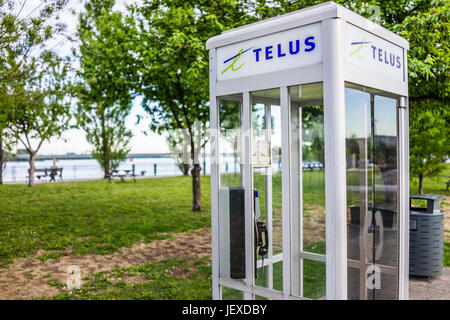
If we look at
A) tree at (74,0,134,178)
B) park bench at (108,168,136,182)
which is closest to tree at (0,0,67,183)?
tree at (74,0,134,178)

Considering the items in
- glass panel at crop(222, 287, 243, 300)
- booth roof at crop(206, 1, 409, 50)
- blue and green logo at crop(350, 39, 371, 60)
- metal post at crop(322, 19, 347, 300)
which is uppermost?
booth roof at crop(206, 1, 409, 50)

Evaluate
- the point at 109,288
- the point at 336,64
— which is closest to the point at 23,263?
the point at 109,288

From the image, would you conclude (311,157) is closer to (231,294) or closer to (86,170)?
(231,294)

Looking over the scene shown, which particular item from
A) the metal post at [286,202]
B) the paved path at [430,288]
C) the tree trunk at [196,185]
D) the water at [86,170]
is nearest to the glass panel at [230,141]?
the metal post at [286,202]

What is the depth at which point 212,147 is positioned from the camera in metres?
3.77

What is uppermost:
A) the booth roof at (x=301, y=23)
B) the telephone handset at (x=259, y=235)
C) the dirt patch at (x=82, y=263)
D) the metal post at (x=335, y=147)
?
the booth roof at (x=301, y=23)

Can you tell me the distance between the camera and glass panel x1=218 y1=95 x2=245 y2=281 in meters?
3.67

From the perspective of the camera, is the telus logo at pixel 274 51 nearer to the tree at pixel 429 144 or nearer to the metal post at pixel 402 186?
the metal post at pixel 402 186

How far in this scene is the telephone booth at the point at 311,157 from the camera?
298 centimetres

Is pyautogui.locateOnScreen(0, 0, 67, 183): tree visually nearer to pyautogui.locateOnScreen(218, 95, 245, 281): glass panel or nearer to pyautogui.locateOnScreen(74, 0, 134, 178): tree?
pyautogui.locateOnScreen(74, 0, 134, 178): tree

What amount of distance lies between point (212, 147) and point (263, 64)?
894mm

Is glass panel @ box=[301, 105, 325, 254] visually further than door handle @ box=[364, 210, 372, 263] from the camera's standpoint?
Yes

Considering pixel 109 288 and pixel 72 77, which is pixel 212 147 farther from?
pixel 72 77
